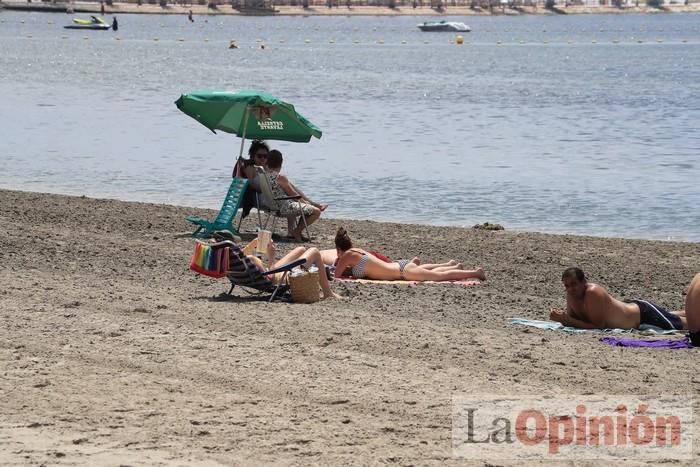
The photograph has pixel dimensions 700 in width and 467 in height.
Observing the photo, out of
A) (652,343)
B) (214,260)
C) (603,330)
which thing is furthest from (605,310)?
(214,260)

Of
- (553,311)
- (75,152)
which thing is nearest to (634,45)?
(75,152)

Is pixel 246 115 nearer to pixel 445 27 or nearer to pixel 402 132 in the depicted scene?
pixel 402 132

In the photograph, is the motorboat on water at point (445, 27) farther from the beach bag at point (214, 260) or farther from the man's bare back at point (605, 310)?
the man's bare back at point (605, 310)

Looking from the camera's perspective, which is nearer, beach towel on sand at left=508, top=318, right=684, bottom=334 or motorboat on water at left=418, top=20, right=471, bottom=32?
beach towel on sand at left=508, top=318, right=684, bottom=334

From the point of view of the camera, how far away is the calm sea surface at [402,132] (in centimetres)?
2012

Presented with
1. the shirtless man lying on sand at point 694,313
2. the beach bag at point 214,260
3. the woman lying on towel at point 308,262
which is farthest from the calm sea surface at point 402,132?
the shirtless man lying on sand at point 694,313

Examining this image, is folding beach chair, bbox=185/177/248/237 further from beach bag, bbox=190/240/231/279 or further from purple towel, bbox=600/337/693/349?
purple towel, bbox=600/337/693/349

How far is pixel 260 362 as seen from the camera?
26.1 ft

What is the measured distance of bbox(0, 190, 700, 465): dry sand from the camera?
6.45m

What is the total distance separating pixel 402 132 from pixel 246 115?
18571mm

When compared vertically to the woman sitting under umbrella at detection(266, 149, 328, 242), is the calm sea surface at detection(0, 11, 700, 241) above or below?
below

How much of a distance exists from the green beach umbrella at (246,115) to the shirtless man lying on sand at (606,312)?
5602mm

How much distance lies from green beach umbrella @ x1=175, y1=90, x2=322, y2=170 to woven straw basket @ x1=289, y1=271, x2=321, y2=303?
178 inches

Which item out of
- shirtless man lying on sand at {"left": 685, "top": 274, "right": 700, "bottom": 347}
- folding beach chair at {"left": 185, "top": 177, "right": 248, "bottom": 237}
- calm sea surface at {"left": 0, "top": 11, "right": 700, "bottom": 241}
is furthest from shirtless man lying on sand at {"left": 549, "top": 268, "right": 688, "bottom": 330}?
calm sea surface at {"left": 0, "top": 11, "right": 700, "bottom": 241}
